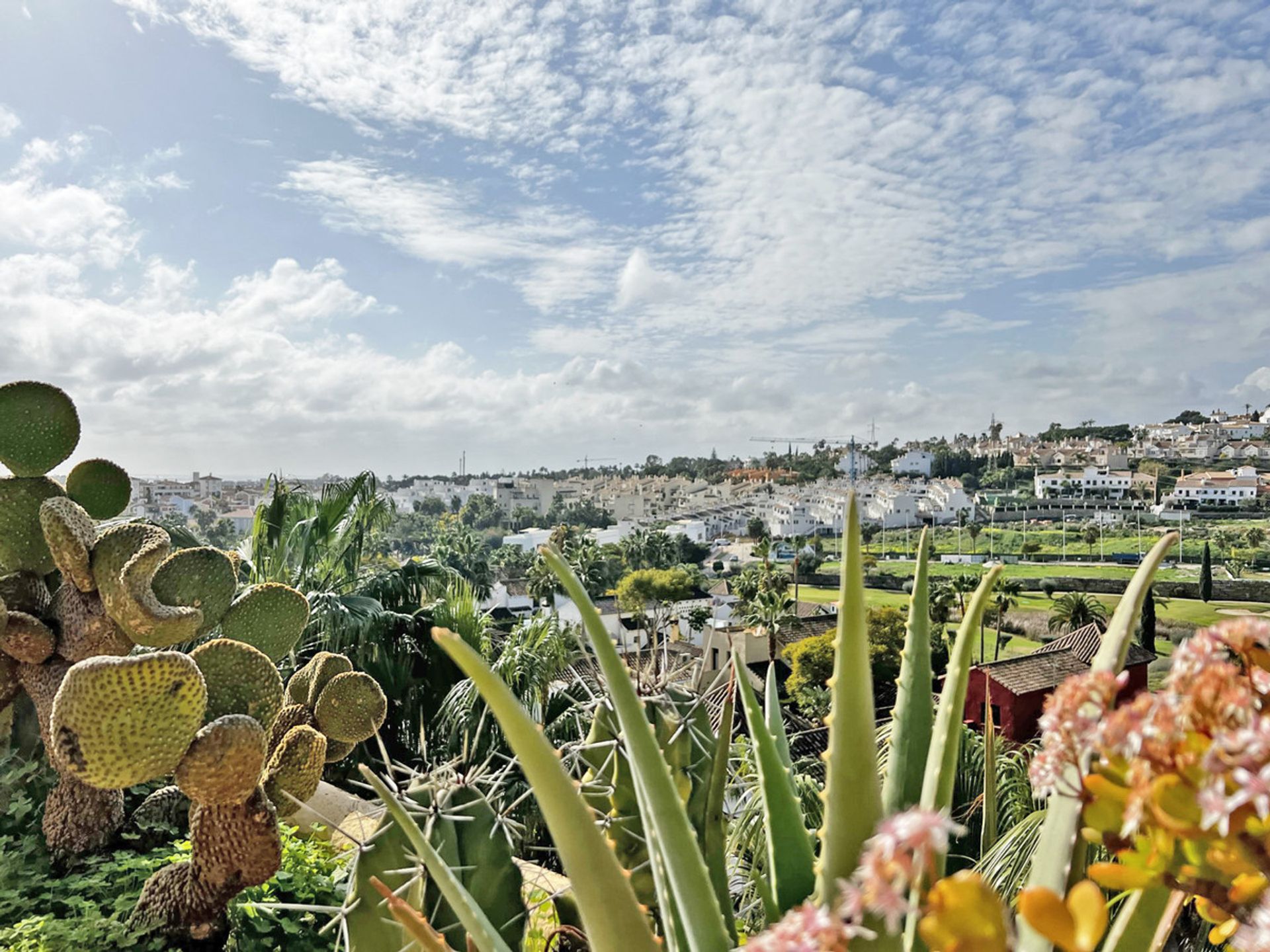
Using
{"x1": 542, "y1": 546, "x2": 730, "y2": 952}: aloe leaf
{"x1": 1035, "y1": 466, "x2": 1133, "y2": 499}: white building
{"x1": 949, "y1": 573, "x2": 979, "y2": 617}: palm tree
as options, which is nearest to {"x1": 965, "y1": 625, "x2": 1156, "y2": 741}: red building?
{"x1": 949, "y1": 573, "x2": 979, "y2": 617}: palm tree

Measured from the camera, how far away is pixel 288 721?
272 centimetres

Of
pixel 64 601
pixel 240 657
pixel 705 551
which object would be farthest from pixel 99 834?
pixel 705 551

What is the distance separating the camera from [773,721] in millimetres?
983

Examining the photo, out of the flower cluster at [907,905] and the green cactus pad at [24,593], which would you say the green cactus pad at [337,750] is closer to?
the green cactus pad at [24,593]

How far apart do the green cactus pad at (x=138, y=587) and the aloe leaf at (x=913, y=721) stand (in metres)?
2.20

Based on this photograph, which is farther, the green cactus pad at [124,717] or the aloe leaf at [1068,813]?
the green cactus pad at [124,717]

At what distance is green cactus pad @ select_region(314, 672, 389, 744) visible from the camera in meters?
2.76

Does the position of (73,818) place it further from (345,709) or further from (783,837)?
(783,837)

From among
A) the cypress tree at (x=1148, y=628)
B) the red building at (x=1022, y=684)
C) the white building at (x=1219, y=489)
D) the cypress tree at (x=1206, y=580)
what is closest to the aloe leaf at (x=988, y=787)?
the red building at (x=1022, y=684)

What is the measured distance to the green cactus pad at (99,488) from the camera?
2.83 meters

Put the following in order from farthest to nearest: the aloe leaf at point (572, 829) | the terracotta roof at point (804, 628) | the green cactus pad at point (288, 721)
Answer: the terracotta roof at point (804, 628), the green cactus pad at point (288, 721), the aloe leaf at point (572, 829)

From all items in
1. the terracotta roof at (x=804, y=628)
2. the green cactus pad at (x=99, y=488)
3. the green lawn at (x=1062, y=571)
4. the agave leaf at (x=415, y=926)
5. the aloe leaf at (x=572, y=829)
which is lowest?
the terracotta roof at (x=804, y=628)

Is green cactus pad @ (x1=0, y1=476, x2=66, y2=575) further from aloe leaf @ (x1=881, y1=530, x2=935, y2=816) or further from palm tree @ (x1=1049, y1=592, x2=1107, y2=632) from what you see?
palm tree @ (x1=1049, y1=592, x2=1107, y2=632)

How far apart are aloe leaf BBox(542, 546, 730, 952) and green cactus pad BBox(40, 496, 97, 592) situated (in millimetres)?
2329
